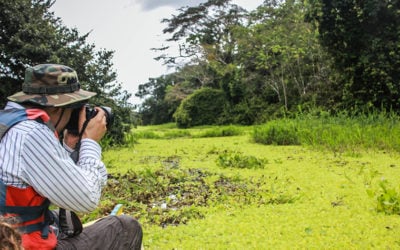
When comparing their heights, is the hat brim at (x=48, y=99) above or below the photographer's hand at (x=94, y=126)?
above

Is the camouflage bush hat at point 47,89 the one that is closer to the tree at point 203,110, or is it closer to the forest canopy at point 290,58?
the forest canopy at point 290,58

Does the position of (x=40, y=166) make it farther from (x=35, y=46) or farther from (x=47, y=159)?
(x=35, y=46)

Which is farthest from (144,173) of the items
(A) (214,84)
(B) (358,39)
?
(A) (214,84)

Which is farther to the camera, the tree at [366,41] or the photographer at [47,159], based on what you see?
the tree at [366,41]

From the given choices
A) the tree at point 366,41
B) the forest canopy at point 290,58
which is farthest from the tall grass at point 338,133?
the tree at point 366,41

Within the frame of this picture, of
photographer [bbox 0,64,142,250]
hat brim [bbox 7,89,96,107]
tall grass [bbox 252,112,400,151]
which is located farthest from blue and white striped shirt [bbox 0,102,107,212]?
tall grass [bbox 252,112,400,151]

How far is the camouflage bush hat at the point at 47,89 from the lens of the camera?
1369 mm

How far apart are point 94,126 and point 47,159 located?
27cm

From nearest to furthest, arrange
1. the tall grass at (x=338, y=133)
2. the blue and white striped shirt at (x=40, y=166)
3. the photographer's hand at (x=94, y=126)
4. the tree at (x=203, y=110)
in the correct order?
1. the blue and white striped shirt at (x=40, y=166)
2. the photographer's hand at (x=94, y=126)
3. the tall grass at (x=338, y=133)
4. the tree at (x=203, y=110)

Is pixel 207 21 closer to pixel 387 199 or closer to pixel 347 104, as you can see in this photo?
pixel 347 104

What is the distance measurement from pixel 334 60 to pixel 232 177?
7.46 m

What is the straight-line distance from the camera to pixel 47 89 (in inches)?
54.8

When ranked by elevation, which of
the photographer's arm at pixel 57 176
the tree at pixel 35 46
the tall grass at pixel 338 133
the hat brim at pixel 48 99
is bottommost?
the tall grass at pixel 338 133

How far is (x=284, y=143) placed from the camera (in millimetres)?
7605
